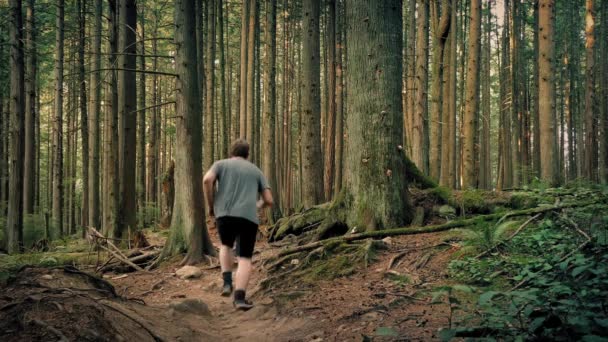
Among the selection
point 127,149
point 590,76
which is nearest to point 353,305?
point 127,149

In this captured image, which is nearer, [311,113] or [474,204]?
[474,204]

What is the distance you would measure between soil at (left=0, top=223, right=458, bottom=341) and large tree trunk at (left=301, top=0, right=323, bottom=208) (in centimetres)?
601

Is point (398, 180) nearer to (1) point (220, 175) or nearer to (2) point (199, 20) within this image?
(1) point (220, 175)

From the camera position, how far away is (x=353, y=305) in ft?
15.1

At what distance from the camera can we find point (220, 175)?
218 inches

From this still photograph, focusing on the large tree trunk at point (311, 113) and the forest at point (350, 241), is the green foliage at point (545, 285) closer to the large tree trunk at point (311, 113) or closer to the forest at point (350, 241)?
the forest at point (350, 241)

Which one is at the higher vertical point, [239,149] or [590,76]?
[590,76]

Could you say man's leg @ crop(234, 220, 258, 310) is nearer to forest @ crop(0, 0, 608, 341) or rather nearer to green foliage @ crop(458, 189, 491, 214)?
forest @ crop(0, 0, 608, 341)

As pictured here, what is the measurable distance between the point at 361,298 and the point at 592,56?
69.7 feet

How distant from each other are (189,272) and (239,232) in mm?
2884

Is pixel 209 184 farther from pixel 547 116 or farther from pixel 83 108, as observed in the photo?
pixel 83 108

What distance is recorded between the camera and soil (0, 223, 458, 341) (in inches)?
128

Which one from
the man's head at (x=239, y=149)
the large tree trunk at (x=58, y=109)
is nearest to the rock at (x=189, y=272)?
the man's head at (x=239, y=149)

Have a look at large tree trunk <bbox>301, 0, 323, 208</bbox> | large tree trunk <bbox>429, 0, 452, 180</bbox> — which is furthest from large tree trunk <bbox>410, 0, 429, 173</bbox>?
large tree trunk <bbox>301, 0, 323, 208</bbox>
